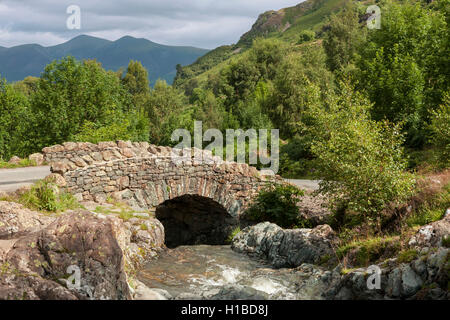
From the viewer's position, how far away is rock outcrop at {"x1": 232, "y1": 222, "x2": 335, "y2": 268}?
10873mm

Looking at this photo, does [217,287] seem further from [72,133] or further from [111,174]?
[72,133]

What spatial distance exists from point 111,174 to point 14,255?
812 centimetres

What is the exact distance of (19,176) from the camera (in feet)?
49.4

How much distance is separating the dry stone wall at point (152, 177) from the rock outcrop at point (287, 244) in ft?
8.42

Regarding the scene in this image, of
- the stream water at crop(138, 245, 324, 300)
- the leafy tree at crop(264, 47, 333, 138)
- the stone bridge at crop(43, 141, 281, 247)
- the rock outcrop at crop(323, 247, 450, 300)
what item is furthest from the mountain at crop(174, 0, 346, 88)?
the rock outcrop at crop(323, 247, 450, 300)

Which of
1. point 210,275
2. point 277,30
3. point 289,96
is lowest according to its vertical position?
point 210,275

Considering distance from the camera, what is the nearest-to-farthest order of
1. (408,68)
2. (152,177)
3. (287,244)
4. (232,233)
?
(287,244) < (152,177) < (232,233) < (408,68)

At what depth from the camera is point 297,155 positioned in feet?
90.4

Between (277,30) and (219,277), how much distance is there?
182 m

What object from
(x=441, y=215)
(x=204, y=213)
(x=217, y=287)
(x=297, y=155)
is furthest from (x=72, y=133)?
(x=441, y=215)

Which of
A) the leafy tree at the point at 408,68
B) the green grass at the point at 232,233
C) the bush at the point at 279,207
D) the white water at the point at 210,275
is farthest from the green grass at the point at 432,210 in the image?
the leafy tree at the point at 408,68

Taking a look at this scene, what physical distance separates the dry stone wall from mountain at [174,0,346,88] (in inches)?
4235

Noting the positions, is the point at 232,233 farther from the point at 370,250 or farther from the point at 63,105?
the point at 63,105

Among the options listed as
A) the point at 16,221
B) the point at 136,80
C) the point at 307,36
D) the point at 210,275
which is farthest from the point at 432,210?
the point at 307,36
